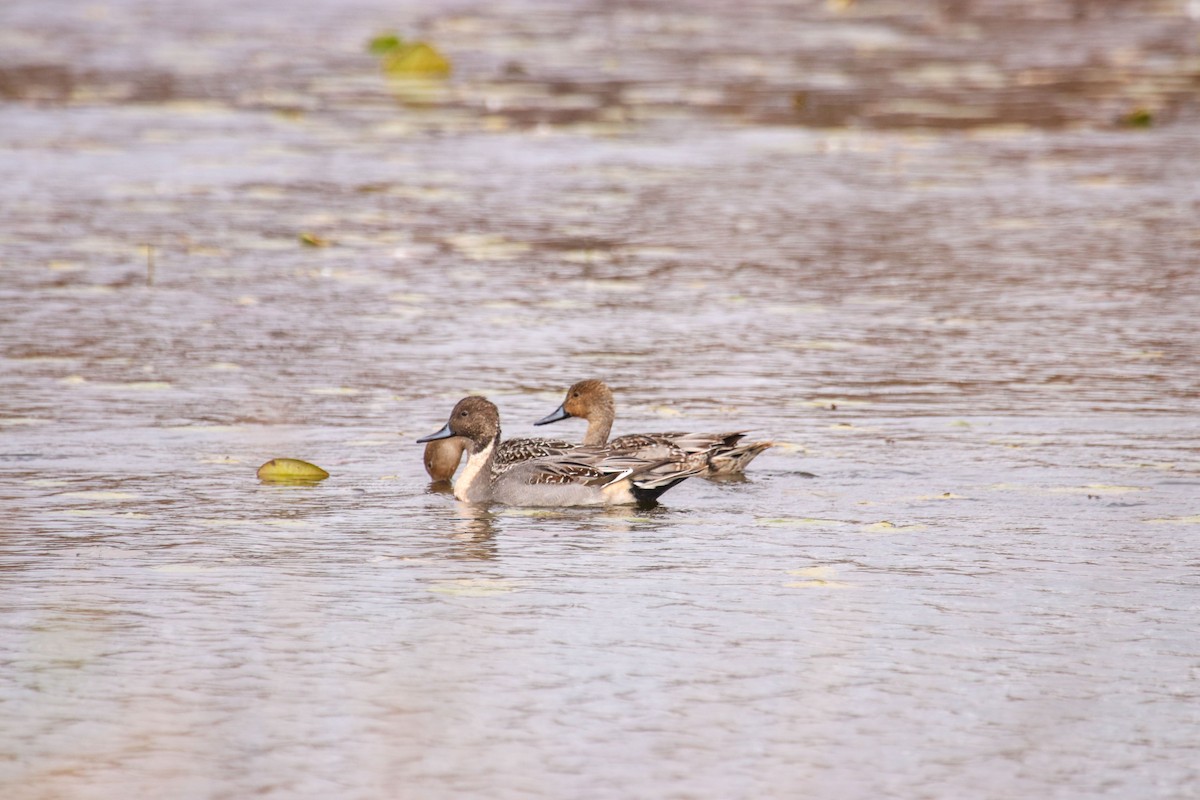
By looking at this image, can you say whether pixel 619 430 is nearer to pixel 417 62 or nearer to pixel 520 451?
pixel 520 451

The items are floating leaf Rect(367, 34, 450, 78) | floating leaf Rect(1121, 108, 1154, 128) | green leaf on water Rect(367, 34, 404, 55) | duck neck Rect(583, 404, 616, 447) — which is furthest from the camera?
green leaf on water Rect(367, 34, 404, 55)

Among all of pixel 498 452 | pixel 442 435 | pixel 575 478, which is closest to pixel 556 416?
pixel 498 452

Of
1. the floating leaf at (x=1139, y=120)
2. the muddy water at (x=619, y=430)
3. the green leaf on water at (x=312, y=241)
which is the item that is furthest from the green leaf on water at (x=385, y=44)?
the green leaf on water at (x=312, y=241)

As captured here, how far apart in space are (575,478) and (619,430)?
1.21m

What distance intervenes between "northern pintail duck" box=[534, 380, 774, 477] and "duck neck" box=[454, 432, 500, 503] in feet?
1.46

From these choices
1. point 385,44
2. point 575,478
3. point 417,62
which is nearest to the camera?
point 575,478

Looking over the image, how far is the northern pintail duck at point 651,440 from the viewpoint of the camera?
9.27 metres

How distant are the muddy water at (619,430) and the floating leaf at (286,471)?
0.07 meters

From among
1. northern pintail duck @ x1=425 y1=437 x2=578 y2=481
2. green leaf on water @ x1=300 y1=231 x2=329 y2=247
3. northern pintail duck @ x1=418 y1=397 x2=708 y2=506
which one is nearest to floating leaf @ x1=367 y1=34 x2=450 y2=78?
green leaf on water @ x1=300 y1=231 x2=329 y2=247

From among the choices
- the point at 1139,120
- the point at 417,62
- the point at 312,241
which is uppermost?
the point at 417,62

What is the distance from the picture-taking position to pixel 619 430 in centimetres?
1038

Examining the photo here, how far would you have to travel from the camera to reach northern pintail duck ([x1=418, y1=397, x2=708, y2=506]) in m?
9.09

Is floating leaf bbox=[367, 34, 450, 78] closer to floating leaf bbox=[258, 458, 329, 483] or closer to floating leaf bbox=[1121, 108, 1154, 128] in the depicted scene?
floating leaf bbox=[1121, 108, 1154, 128]

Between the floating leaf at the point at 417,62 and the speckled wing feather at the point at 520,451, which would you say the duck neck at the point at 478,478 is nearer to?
the speckled wing feather at the point at 520,451
